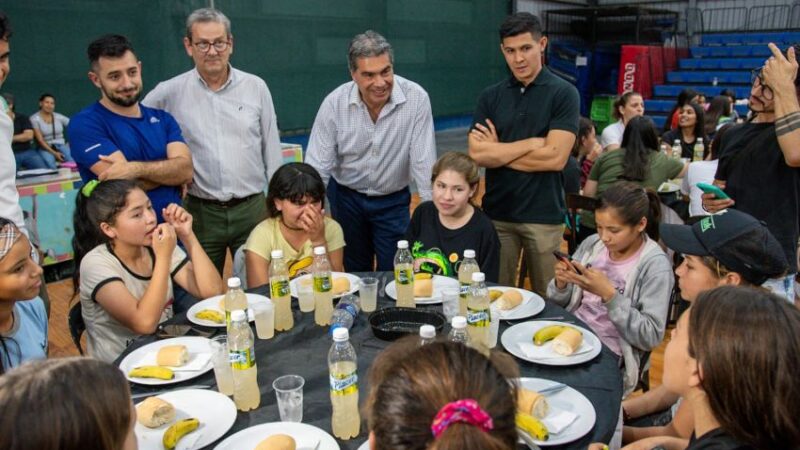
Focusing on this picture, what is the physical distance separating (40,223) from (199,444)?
447 cm

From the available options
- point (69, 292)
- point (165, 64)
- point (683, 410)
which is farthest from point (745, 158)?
point (165, 64)

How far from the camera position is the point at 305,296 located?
2.18 meters

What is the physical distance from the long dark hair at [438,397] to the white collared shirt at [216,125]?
240 cm

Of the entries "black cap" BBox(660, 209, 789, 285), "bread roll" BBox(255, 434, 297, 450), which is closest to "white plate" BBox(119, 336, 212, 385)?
"bread roll" BBox(255, 434, 297, 450)

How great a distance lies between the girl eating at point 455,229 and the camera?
8.81 feet

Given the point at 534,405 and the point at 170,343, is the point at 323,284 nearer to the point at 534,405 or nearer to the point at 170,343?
the point at 170,343

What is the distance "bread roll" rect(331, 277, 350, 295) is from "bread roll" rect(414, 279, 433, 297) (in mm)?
294

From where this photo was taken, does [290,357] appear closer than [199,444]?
No

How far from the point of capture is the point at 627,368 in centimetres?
226

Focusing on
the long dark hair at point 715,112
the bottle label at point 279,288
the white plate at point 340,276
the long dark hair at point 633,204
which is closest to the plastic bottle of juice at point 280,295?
the bottle label at point 279,288

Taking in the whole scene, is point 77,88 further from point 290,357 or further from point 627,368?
point 627,368

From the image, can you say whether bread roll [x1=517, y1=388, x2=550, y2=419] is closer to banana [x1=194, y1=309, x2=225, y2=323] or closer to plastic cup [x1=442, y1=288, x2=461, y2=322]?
plastic cup [x1=442, y1=288, x2=461, y2=322]

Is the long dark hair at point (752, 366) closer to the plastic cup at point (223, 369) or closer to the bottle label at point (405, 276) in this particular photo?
the bottle label at point (405, 276)

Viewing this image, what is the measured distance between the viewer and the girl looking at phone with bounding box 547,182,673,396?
218 centimetres
